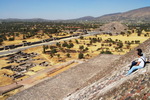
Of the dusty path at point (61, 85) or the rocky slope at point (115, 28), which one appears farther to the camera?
the rocky slope at point (115, 28)

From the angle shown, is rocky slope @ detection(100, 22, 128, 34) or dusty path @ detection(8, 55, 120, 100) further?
rocky slope @ detection(100, 22, 128, 34)

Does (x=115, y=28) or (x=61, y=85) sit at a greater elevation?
(x=115, y=28)

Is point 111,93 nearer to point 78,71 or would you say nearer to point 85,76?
point 85,76

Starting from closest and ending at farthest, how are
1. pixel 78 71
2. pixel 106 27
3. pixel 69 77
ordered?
pixel 69 77
pixel 78 71
pixel 106 27

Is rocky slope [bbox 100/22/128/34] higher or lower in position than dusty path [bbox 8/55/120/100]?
higher

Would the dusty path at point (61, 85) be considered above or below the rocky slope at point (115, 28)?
below

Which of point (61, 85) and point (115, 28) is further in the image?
point (115, 28)

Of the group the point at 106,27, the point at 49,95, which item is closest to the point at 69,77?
the point at 49,95

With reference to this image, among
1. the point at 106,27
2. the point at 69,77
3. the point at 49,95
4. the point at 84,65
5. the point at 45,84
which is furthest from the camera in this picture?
the point at 106,27
